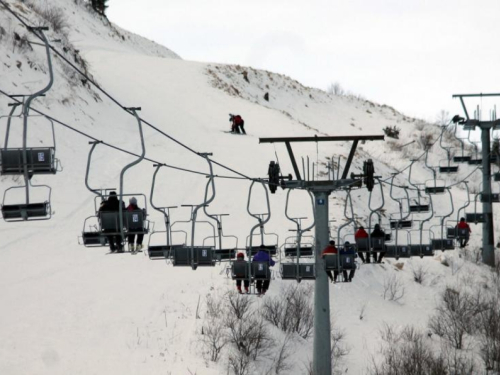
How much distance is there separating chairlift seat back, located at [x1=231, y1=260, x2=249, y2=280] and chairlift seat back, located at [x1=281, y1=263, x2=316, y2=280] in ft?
2.74

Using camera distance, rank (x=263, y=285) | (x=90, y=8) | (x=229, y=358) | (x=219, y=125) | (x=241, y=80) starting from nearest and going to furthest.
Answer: (x=263, y=285), (x=229, y=358), (x=219, y=125), (x=241, y=80), (x=90, y=8)

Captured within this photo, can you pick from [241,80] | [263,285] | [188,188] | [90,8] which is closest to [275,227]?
[188,188]

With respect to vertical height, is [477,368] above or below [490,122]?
below

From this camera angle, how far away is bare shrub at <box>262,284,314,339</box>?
25109mm

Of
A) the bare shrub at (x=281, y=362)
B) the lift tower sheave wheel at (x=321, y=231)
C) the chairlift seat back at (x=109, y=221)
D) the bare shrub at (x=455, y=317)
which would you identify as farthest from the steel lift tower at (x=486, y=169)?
the chairlift seat back at (x=109, y=221)

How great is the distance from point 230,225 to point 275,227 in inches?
70.9

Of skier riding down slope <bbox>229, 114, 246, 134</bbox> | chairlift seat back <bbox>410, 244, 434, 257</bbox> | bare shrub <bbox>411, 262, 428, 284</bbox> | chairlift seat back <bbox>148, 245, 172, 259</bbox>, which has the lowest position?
bare shrub <bbox>411, 262, 428, 284</bbox>

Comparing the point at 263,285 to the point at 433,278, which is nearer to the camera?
the point at 263,285

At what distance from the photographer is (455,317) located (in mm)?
29953

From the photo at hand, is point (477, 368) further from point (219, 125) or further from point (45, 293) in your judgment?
point (219, 125)

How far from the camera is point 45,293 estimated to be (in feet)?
80.9

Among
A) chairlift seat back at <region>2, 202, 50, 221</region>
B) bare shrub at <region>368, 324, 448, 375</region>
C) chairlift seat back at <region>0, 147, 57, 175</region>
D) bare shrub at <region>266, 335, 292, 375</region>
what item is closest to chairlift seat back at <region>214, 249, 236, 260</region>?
chairlift seat back at <region>2, 202, 50, 221</region>

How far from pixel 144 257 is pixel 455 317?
1129cm

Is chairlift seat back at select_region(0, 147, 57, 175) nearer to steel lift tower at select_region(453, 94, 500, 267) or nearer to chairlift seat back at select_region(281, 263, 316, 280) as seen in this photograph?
chairlift seat back at select_region(281, 263, 316, 280)
